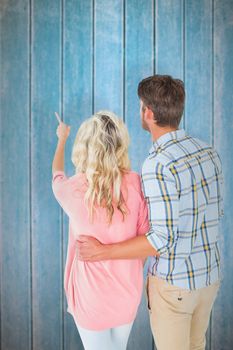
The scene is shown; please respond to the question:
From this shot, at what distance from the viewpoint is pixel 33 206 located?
2.04 metres

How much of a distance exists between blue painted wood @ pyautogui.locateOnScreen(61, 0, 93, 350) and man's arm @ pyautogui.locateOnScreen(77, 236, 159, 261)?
0.82m

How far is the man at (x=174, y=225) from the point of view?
130cm

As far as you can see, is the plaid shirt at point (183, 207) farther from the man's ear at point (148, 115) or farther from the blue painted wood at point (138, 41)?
the blue painted wood at point (138, 41)

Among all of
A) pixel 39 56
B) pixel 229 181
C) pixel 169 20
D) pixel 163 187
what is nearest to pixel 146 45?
pixel 169 20

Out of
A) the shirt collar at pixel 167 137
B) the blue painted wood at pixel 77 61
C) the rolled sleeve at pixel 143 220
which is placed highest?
the blue painted wood at pixel 77 61

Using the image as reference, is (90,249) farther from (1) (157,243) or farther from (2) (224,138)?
(2) (224,138)

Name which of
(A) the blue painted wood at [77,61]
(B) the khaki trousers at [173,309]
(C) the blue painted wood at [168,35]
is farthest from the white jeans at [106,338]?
(C) the blue painted wood at [168,35]

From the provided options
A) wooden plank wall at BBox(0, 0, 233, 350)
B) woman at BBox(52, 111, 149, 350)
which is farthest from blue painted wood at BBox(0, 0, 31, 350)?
woman at BBox(52, 111, 149, 350)

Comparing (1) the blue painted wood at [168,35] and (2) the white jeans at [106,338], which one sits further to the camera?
(1) the blue painted wood at [168,35]

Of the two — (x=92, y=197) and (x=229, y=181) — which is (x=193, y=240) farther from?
(x=229, y=181)

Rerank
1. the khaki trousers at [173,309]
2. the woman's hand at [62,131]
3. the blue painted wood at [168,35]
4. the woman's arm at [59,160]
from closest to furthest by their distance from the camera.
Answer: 1. the khaki trousers at [173,309]
2. the woman's arm at [59,160]
3. the woman's hand at [62,131]
4. the blue painted wood at [168,35]

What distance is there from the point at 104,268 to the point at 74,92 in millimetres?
935

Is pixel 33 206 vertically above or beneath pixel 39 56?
beneath

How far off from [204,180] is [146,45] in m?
0.89
